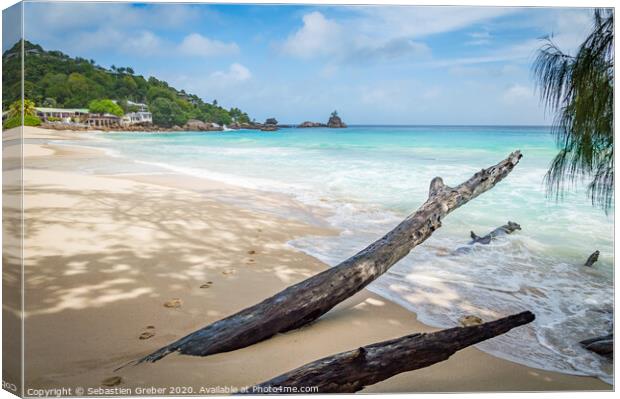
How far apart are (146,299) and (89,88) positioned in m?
1.00

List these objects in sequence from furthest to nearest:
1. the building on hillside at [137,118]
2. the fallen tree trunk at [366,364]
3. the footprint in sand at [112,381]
→ the building on hillside at [137,118] → the footprint in sand at [112,381] → the fallen tree trunk at [366,364]

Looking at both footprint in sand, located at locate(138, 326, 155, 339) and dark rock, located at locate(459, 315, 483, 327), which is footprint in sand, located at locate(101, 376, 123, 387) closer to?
footprint in sand, located at locate(138, 326, 155, 339)

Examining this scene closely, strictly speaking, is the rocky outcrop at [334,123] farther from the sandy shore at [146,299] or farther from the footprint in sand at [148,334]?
the footprint in sand at [148,334]

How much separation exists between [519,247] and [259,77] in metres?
1.58

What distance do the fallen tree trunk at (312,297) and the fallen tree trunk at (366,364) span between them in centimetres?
21

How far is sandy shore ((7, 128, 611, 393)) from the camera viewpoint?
6.94 feet

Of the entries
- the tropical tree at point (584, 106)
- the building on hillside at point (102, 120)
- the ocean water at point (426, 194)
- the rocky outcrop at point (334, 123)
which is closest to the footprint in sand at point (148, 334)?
the ocean water at point (426, 194)

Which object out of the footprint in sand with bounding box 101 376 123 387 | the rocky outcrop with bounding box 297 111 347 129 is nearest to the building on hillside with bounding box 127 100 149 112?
the rocky outcrop with bounding box 297 111 347 129

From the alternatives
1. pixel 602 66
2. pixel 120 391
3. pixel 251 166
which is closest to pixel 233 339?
pixel 120 391

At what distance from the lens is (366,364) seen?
6.47ft

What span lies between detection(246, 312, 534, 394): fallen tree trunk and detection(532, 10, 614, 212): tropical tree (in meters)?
1.10

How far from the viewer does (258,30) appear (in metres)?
2.45

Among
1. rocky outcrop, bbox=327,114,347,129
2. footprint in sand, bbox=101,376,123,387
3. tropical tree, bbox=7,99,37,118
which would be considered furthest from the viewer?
rocky outcrop, bbox=327,114,347,129

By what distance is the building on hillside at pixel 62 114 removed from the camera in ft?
7.46
